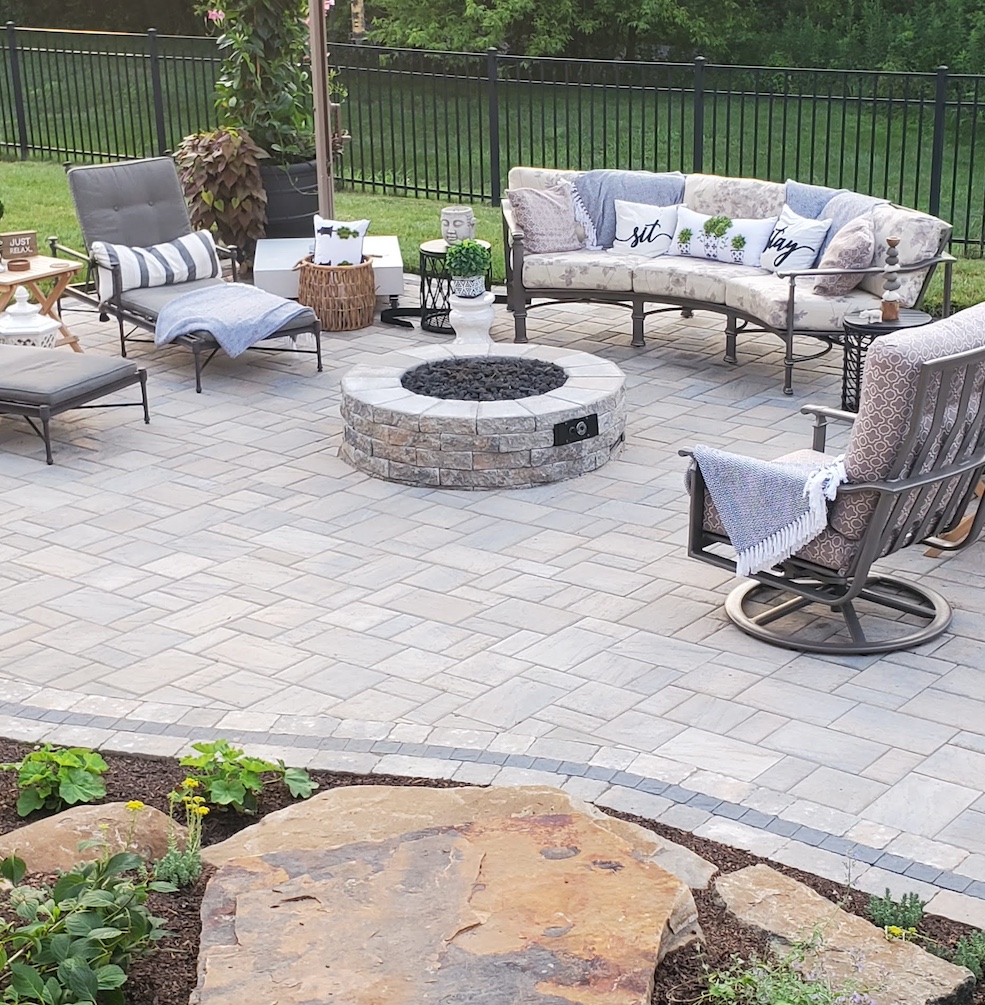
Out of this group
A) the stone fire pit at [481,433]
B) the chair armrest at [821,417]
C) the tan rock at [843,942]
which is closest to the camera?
the tan rock at [843,942]

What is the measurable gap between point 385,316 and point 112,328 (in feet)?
6.20

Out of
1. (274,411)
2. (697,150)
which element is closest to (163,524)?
(274,411)

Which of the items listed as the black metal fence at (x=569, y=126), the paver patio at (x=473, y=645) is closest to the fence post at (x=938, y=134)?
the black metal fence at (x=569, y=126)

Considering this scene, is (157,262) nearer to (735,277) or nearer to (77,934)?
(735,277)

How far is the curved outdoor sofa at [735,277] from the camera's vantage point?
28.7 feet

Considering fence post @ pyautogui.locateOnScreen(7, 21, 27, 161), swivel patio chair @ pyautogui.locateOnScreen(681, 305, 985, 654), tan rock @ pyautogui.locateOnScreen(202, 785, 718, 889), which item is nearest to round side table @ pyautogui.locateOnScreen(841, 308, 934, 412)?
swivel patio chair @ pyautogui.locateOnScreen(681, 305, 985, 654)

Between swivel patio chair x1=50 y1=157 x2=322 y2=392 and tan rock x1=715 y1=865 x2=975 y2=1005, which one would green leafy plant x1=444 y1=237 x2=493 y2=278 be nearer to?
swivel patio chair x1=50 y1=157 x2=322 y2=392

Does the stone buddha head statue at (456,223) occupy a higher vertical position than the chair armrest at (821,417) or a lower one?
higher

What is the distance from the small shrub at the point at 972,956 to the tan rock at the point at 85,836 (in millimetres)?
2044

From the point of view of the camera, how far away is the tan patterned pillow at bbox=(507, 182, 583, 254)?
32.7ft

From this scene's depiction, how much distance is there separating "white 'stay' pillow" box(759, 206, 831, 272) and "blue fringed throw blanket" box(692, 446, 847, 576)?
3758mm

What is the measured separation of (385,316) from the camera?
10469mm

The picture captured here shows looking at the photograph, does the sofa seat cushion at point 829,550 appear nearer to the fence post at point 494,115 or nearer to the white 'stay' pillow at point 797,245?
the white 'stay' pillow at point 797,245

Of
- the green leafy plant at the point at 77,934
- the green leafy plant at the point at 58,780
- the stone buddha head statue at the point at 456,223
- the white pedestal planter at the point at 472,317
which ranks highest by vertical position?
the stone buddha head statue at the point at 456,223
